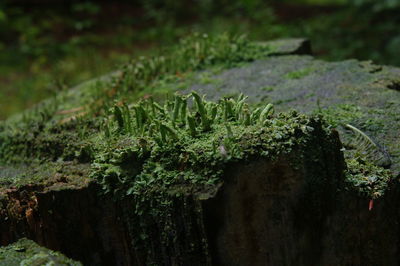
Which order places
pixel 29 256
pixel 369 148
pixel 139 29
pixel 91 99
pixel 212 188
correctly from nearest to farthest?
pixel 212 188 < pixel 29 256 < pixel 369 148 < pixel 91 99 < pixel 139 29

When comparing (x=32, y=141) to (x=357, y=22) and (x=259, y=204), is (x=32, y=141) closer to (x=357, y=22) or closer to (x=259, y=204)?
(x=259, y=204)

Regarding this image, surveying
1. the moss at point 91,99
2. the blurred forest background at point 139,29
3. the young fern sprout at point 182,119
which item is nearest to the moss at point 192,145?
the young fern sprout at point 182,119

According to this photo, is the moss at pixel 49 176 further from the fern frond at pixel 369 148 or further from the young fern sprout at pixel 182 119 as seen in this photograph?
the fern frond at pixel 369 148

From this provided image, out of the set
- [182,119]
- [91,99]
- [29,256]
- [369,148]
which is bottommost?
[29,256]

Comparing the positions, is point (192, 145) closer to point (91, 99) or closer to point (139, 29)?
point (91, 99)

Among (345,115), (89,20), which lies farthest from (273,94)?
(89,20)

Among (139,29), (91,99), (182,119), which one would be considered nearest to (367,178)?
(182,119)

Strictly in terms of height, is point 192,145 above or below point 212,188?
above
